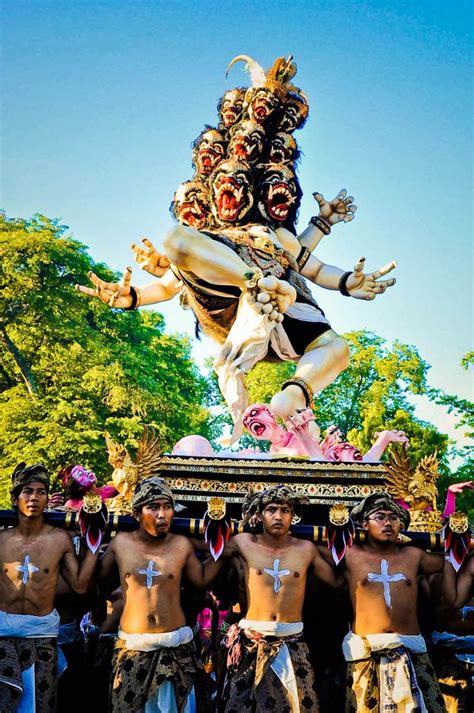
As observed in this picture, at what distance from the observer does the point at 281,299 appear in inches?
323

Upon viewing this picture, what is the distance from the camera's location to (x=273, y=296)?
26.9 feet

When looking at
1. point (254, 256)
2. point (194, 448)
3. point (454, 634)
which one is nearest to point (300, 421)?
point (194, 448)

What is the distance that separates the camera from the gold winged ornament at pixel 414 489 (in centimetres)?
674

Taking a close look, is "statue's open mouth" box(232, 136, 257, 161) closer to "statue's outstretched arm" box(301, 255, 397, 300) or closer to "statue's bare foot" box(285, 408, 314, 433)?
"statue's outstretched arm" box(301, 255, 397, 300)

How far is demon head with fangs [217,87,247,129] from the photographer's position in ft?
31.8

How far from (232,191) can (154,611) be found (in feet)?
17.1

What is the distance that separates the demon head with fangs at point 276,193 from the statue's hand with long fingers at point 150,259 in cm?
116

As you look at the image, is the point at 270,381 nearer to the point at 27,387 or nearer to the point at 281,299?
the point at 27,387

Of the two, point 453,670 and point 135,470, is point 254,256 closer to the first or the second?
point 135,470

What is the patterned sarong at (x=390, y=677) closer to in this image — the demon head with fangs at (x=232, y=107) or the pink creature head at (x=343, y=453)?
the pink creature head at (x=343, y=453)

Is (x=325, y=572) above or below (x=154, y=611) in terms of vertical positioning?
above

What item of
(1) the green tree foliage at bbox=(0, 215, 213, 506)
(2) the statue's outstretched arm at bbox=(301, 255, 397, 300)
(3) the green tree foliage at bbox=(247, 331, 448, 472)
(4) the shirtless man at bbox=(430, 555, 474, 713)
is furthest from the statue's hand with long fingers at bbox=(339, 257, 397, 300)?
(3) the green tree foliage at bbox=(247, 331, 448, 472)

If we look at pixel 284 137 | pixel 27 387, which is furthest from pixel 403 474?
pixel 27 387

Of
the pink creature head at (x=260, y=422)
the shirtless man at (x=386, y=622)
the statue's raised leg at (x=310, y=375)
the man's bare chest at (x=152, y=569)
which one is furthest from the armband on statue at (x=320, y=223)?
the man's bare chest at (x=152, y=569)
